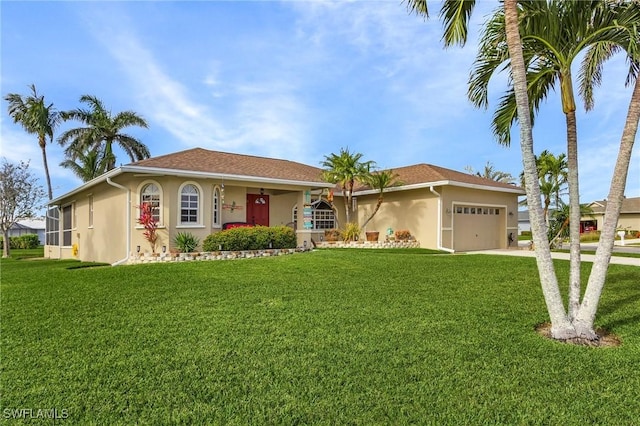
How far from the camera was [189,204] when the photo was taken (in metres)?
13.9

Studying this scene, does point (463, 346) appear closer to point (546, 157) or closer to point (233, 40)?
point (233, 40)

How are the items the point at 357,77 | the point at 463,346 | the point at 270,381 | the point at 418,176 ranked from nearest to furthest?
the point at 270,381, the point at 463,346, the point at 357,77, the point at 418,176

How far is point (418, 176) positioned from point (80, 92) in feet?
82.0

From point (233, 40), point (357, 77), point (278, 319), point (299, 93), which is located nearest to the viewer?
point (278, 319)

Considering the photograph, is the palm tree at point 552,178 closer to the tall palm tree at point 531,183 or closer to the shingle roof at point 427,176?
the shingle roof at point 427,176

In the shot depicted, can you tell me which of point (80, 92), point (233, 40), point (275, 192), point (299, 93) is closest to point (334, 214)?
point (275, 192)

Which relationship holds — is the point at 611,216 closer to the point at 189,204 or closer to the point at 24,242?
the point at 189,204

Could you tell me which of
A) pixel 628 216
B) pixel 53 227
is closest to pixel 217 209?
pixel 53 227

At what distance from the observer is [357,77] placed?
530 inches

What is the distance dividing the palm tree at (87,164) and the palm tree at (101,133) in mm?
273

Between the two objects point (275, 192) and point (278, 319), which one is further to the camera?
point (275, 192)

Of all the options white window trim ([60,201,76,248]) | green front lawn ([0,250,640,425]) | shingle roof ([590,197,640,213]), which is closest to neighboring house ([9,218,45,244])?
white window trim ([60,201,76,248])

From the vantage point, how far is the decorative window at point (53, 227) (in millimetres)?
22219

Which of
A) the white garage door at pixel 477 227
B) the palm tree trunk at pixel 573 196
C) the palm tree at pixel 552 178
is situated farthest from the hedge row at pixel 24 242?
the palm tree trunk at pixel 573 196
